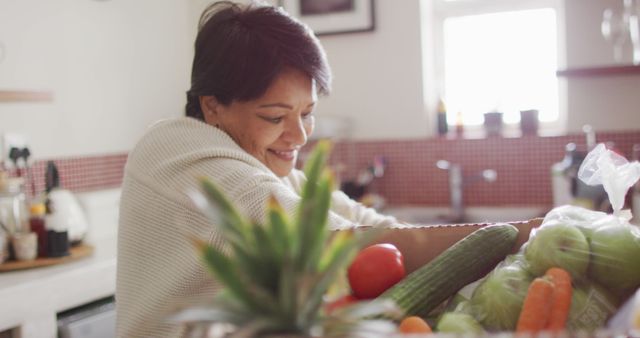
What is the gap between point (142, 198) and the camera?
3.38 feet

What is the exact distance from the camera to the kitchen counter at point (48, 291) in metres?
1.78

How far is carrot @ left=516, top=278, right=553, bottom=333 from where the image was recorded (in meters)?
0.66

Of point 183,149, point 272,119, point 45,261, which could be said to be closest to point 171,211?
point 183,149

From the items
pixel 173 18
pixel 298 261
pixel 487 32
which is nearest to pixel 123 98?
pixel 173 18

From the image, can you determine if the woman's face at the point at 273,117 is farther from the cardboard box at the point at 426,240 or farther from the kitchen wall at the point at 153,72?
the kitchen wall at the point at 153,72

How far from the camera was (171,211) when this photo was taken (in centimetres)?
98

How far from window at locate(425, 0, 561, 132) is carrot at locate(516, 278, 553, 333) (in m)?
2.48

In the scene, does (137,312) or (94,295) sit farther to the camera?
(94,295)

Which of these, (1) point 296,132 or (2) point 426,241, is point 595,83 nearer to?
(1) point 296,132

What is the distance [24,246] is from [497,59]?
225cm

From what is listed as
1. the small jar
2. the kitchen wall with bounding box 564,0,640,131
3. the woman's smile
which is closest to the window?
the small jar

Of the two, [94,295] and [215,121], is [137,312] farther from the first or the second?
[94,295]

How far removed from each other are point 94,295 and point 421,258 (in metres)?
1.42

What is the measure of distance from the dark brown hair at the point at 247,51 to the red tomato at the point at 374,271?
40 centimetres
